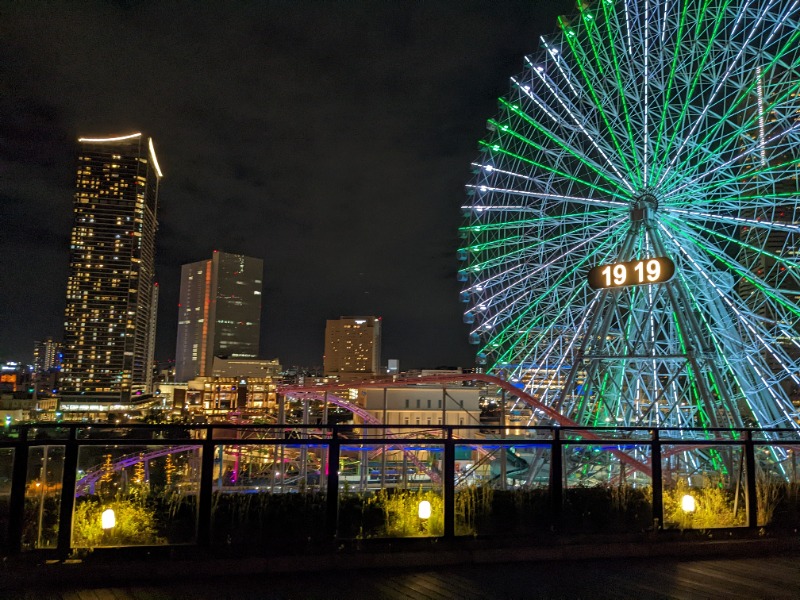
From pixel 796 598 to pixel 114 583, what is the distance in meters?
6.88

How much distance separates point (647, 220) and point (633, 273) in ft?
13.1

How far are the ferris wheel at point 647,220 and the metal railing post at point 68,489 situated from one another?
1370cm

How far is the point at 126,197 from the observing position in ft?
590

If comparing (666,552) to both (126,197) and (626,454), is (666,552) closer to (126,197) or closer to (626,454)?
(626,454)

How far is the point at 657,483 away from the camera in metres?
8.34

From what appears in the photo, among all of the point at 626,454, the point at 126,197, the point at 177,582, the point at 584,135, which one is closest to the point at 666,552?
the point at 626,454

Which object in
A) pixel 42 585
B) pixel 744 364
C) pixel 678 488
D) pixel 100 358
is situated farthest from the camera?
pixel 100 358

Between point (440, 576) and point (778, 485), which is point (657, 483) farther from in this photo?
point (440, 576)

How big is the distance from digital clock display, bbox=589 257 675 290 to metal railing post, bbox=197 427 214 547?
12.4m

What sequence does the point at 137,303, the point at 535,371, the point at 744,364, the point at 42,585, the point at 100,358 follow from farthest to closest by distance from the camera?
the point at 137,303, the point at 100,358, the point at 535,371, the point at 744,364, the point at 42,585

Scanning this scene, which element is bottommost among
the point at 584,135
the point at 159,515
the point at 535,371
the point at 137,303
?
the point at 159,515

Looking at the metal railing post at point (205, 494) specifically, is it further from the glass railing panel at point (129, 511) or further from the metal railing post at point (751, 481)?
the metal railing post at point (751, 481)

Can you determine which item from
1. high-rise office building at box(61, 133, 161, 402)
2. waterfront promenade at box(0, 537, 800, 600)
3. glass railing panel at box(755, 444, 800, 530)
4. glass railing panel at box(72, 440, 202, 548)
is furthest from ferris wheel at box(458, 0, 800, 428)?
high-rise office building at box(61, 133, 161, 402)

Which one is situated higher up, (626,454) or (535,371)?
(535,371)
